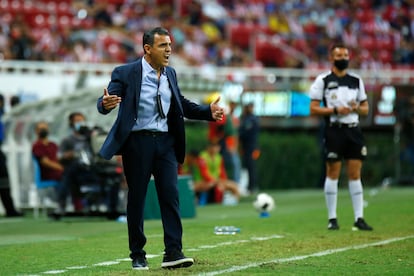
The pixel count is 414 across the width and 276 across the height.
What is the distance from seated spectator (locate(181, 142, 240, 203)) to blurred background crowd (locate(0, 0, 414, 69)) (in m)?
6.76

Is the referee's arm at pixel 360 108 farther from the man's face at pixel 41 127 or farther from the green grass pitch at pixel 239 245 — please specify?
the man's face at pixel 41 127

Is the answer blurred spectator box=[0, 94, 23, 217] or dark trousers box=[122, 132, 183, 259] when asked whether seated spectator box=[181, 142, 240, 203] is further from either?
dark trousers box=[122, 132, 183, 259]

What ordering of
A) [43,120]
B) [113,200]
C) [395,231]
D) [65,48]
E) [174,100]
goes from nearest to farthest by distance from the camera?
[174,100] → [395,231] → [113,200] → [43,120] → [65,48]

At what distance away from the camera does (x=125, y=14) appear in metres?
32.8

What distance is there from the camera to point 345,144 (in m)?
14.3

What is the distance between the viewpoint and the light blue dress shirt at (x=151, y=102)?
32.9 ft

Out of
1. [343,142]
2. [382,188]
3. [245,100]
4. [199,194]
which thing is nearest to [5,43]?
[245,100]

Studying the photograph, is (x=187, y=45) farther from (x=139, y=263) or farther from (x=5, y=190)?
(x=139, y=263)

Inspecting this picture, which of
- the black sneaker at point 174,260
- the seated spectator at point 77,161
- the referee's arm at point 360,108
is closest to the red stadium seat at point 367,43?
the seated spectator at point 77,161

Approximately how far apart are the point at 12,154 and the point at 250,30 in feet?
50.8

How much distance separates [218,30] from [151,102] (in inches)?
988

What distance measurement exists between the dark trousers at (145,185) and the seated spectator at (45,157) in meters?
8.97

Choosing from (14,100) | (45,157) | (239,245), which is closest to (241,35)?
(14,100)

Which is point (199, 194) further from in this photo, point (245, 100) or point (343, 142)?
point (343, 142)
